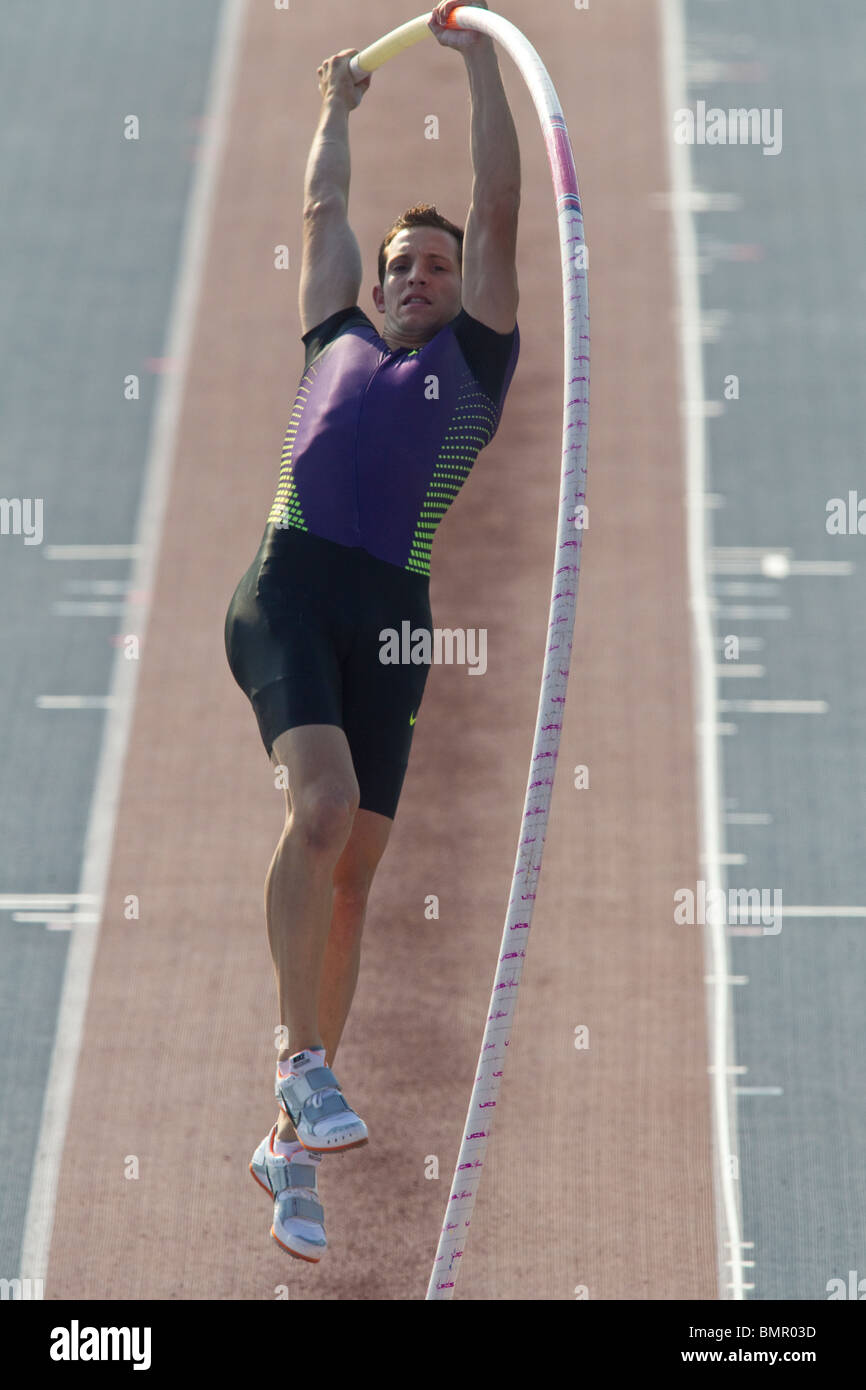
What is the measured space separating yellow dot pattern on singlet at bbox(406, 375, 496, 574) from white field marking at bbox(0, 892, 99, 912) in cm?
356

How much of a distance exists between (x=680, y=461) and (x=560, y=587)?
6.53m

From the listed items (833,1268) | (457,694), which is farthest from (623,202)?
(833,1268)

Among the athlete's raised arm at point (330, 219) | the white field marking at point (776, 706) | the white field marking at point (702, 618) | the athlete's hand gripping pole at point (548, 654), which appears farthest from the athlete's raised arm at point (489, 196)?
the white field marking at point (776, 706)

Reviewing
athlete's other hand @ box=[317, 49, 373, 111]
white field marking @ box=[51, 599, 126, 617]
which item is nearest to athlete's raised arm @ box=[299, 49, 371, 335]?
athlete's other hand @ box=[317, 49, 373, 111]

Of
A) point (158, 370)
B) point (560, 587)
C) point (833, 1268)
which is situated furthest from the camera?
point (158, 370)

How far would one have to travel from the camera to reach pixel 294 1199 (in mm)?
5074

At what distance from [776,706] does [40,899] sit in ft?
12.2

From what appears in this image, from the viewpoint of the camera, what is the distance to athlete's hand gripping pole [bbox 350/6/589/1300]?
15.5ft

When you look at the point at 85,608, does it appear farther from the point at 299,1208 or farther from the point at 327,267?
the point at 299,1208

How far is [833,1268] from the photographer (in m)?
6.84

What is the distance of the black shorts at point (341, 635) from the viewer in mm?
5199

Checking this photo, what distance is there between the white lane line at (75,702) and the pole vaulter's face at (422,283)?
437 centimetres

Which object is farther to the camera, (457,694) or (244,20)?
(244,20)

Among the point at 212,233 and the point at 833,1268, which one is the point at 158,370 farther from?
the point at 833,1268
